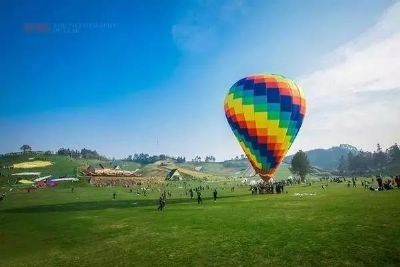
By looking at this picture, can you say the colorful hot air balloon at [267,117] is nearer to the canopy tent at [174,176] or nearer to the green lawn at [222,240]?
the green lawn at [222,240]

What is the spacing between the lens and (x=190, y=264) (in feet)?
53.1

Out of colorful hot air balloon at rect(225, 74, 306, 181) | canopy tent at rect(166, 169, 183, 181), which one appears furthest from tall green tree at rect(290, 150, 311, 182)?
colorful hot air balloon at rect(225, 74, 306, 181)

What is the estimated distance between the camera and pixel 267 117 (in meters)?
48.3

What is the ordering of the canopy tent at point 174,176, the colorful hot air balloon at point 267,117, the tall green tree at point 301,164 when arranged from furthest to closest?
the canopy tent at point 174,176, the tall green tree at point 301,164, the colorful hot air balloon at point 267,117

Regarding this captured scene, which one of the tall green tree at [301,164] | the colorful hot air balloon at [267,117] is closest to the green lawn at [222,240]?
the colorful hot air balloon at [267,117]

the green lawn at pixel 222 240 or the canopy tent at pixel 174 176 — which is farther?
the canopy tent at pixel 174 176

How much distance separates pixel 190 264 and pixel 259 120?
34.7 m

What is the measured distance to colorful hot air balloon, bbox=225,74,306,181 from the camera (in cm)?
4853

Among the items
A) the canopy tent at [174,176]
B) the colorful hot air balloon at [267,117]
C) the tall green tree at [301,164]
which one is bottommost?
the canopy tent at [174,176]

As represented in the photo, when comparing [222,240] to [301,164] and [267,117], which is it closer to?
[267,117]

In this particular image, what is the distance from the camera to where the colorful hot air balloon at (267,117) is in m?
48.5

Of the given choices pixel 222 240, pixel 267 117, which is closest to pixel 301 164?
pixel 267 117

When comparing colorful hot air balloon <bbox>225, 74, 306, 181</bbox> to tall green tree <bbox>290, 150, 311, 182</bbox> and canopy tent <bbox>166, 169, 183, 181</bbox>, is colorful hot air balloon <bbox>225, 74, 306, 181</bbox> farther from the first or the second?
canopy tent <bbox>166, 169, 183, 181</bbox>

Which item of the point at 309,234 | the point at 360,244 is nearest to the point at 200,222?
the point at 309,234
